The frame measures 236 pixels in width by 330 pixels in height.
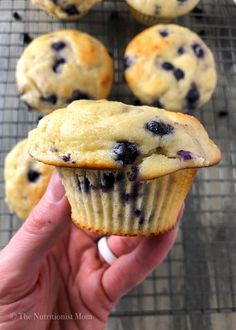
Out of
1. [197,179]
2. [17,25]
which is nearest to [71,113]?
[197,179]

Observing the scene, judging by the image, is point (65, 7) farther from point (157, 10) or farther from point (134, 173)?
point (134, 173)

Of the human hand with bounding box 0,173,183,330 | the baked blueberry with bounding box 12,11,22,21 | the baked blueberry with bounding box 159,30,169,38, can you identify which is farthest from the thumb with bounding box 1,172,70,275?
the baked blueberry with bounding box 12,11,22,21

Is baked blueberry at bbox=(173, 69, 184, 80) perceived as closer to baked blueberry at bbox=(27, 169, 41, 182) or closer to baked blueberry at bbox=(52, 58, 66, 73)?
baked blueberry at bbox=(52, 58, 66, 73)

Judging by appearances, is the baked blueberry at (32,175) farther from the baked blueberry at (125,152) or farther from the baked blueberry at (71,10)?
the baked blueberry at (125,152)

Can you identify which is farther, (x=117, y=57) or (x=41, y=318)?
(x=117, y=57)

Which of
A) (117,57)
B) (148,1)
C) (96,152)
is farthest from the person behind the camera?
(117,57)

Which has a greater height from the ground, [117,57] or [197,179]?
[117,57]

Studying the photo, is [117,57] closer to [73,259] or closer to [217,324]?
[73,259]
